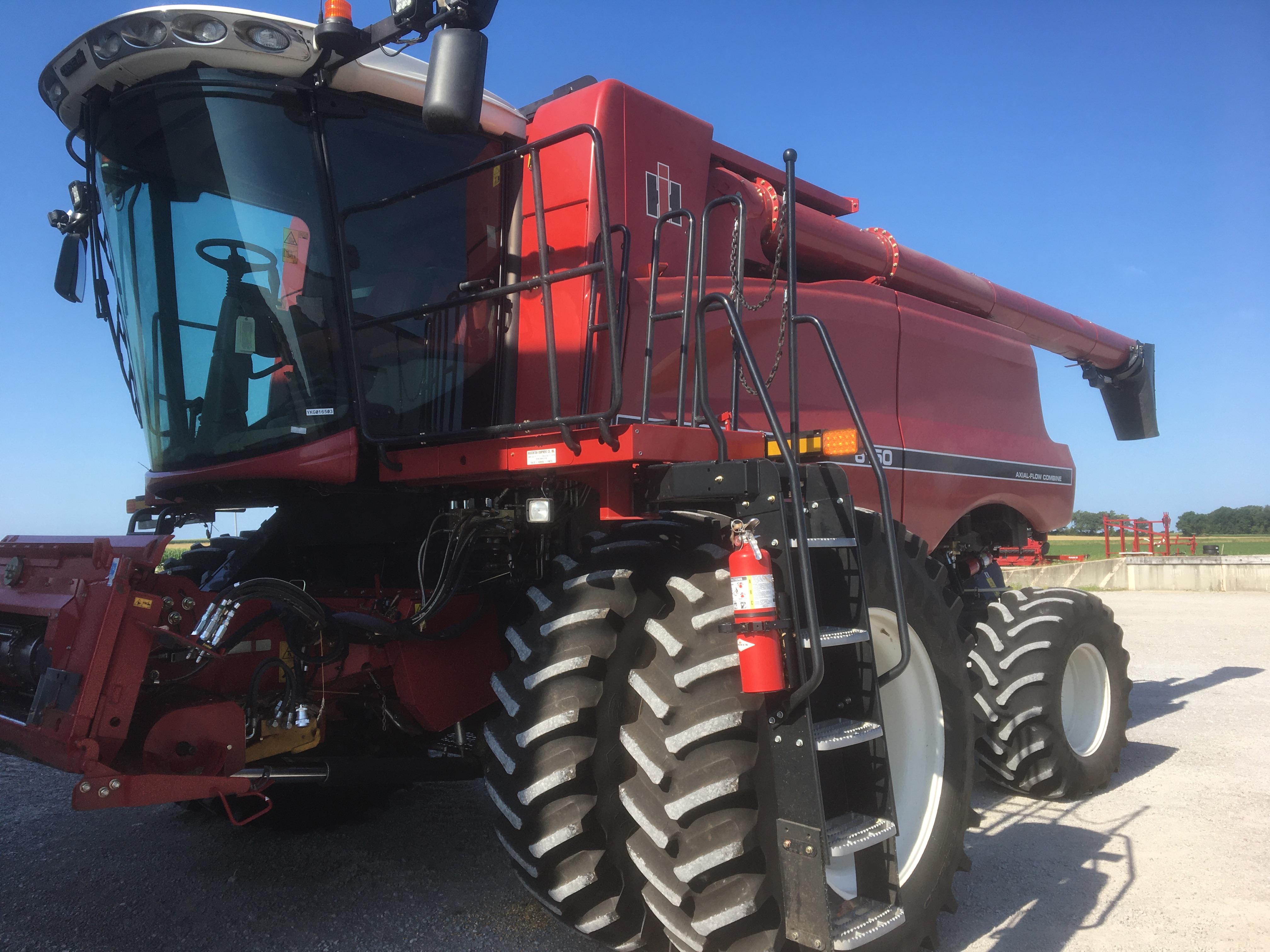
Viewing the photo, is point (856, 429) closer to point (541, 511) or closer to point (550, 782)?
point (541, 511)

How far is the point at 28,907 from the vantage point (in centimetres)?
336

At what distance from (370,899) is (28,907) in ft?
4.09

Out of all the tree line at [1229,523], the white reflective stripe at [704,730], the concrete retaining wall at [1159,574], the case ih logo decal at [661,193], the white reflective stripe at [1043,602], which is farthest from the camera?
the tree line at [1229,523]

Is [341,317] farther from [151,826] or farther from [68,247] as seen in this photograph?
[151,826]

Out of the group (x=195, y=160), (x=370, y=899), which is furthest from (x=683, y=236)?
(x=370, y=899)

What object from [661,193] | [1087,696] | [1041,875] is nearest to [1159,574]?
[1087,696]

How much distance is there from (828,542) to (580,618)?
0.81 metres

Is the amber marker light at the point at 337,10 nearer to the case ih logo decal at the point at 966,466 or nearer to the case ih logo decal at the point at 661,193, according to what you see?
the case ih logo decal at the point at 661,193

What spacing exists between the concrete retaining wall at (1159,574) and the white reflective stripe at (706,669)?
1915 cm

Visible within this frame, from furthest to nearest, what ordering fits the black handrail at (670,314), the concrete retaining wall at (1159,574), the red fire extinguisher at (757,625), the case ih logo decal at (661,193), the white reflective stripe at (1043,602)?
the concrete retaining wall at (1159,574), the white reflective stripe at (1043,602), the case ih logo decal at (661,193), the black handrail at (670,314), the red fire extinguisher at (757,625)

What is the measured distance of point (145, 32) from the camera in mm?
3236

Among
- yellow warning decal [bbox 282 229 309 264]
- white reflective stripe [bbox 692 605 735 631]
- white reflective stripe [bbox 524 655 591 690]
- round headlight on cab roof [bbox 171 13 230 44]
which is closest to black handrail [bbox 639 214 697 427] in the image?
white reflective stripe [bbox 692 605 735 631]

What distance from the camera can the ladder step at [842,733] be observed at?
8.42 ft

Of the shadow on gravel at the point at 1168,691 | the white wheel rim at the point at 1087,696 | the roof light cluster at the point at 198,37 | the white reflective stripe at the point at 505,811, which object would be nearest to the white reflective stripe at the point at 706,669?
the white reflective stripe at the point at 505,811
